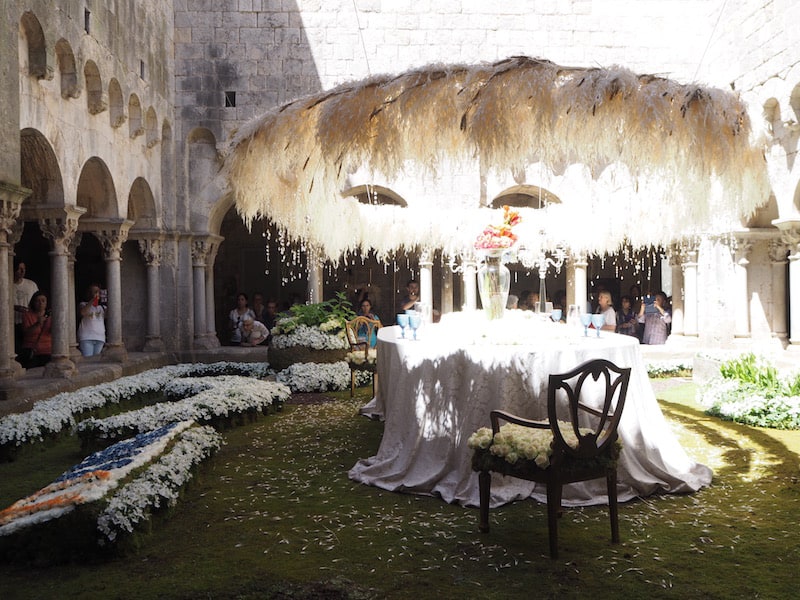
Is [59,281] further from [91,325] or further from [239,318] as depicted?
[239,318]

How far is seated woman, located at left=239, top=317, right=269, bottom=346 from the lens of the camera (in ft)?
42.9

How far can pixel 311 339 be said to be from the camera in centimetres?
984

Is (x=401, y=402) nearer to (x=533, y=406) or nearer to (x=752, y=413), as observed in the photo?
(x=533, y=406)

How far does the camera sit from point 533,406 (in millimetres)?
4215

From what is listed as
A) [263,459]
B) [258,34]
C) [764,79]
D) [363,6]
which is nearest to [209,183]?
[258,34]

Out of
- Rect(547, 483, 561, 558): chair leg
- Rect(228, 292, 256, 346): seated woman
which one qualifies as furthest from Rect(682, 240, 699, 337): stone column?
Rect(547, 483, 561, 558): chair leg

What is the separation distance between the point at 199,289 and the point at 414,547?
32.3 ft

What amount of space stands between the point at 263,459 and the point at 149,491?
1.71 meters

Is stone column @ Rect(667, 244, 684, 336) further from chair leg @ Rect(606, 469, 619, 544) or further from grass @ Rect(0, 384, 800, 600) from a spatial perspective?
chair leg @ Rect(606, 469, 619, 544)

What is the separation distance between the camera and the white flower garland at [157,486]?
3381 mm

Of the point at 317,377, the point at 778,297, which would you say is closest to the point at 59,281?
the point at 317,377

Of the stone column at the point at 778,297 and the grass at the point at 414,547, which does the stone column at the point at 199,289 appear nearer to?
the grass at the point at 414,547

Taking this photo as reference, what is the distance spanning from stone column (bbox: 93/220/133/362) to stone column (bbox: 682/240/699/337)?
354 inches

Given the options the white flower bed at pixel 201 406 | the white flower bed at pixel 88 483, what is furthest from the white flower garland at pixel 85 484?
the white flower bed at pixel 201 406
